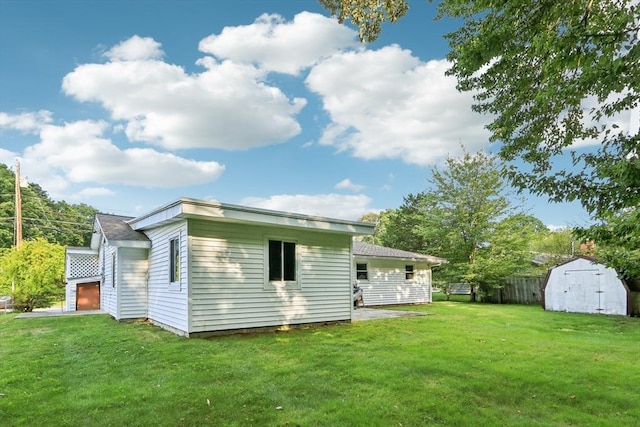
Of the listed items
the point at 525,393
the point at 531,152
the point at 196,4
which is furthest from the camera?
the point at 196,4

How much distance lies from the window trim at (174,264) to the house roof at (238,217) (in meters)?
0.51

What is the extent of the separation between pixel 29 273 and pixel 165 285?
977cm

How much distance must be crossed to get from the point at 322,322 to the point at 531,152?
6.78 metres

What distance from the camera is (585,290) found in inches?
577

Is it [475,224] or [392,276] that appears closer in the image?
[392,276]

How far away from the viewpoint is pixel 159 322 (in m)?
9.66

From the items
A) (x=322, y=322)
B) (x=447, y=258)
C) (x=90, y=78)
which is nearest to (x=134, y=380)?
(x=322, y=322)

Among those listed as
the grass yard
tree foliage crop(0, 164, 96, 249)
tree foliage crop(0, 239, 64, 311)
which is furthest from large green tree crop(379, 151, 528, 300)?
tree foliage crop(0, 164, 96, 249)

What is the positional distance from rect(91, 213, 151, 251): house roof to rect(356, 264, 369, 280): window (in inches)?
367

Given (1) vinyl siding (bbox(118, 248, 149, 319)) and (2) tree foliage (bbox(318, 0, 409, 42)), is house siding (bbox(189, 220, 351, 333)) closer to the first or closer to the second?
(1) vinyl siding (bbox(118, 248, 149, 319))

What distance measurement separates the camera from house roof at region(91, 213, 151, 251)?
10.2 metres

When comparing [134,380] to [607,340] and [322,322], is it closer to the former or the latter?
[322,322]

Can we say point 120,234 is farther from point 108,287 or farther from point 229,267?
point 229,267

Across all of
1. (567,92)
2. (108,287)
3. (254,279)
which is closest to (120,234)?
(108,287)
